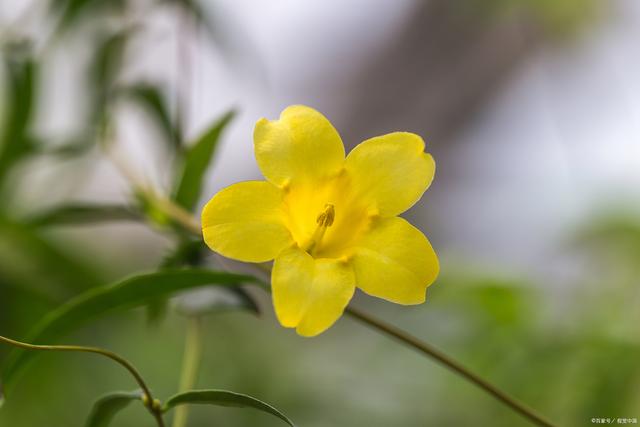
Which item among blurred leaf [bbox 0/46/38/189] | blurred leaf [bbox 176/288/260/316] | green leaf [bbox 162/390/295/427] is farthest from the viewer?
blurred leaf [bbox 0/46/38/189]

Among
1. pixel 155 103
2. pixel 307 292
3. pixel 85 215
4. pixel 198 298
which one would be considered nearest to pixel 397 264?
pixel 307 292

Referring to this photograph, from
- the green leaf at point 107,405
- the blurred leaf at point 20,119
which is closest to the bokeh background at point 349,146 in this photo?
the blurred leaf at point 20,119

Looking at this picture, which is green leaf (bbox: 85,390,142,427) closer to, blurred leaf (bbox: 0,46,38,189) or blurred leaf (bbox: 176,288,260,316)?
blurred leaf (bbox: 176,288,260,316)

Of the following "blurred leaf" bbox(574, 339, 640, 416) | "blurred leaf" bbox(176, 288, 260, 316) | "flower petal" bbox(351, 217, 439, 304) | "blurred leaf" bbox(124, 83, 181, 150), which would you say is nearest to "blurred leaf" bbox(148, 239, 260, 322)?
"blurred leaf" bbox(176, 288, 260, 316)

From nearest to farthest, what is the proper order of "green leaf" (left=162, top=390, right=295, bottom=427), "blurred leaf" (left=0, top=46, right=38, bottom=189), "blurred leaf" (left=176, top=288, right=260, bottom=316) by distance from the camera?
"green leaf" (left=162, top=390, right=295, bottom=427)
"blurred leaf" (left=176, top=288, right=260, bottom=316)
"blurred leaf" (left=0, top=46, right=38, bottom=189)

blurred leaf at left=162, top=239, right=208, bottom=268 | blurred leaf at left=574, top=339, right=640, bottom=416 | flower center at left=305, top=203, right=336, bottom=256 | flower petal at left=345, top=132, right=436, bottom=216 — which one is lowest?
blurred leaf at left=162, top=239, right=208, bottom=268

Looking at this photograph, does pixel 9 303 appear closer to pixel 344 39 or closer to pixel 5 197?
pixel 5 197

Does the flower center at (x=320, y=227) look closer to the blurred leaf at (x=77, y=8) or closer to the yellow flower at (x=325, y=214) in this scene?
the yellow flower at (x=325, y=214)
